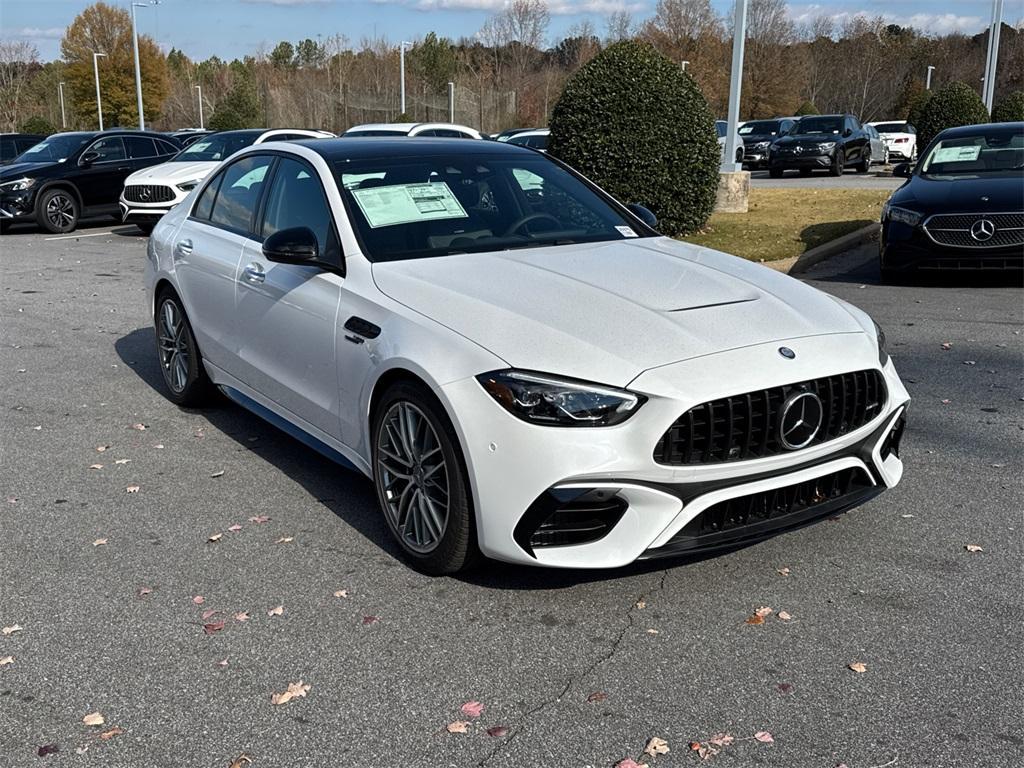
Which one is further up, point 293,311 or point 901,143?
point 901,143

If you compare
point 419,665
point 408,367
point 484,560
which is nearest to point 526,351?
point 408,367

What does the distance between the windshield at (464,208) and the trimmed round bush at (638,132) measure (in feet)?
24.4

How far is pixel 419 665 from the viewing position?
11.5 ft

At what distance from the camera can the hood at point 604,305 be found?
3.78 metres

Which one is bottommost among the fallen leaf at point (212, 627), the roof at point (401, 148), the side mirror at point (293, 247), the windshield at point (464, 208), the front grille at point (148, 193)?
the fallen leaf at point (212, 627)

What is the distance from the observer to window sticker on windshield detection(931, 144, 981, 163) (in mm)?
11602

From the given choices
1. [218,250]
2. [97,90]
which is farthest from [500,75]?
[218,250]

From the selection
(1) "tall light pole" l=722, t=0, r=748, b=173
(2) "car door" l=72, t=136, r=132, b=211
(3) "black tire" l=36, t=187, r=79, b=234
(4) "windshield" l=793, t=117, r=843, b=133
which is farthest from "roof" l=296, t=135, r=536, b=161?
(4) "windshield" l=793, t=117, r=843, b=133

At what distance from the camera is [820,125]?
1161 inches

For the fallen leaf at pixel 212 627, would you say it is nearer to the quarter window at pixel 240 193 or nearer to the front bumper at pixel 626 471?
the front bumper at pixel 626 471

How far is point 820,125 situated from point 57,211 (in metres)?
20.1

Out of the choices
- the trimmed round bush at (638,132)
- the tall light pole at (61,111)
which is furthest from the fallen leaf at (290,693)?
the tall light pole at (61,111)

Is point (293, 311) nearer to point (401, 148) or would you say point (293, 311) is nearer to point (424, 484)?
point (401, 148)

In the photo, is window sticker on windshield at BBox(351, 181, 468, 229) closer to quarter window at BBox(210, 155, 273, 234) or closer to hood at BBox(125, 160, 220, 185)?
quarter window at BBox(210, 155, 273, 234)
